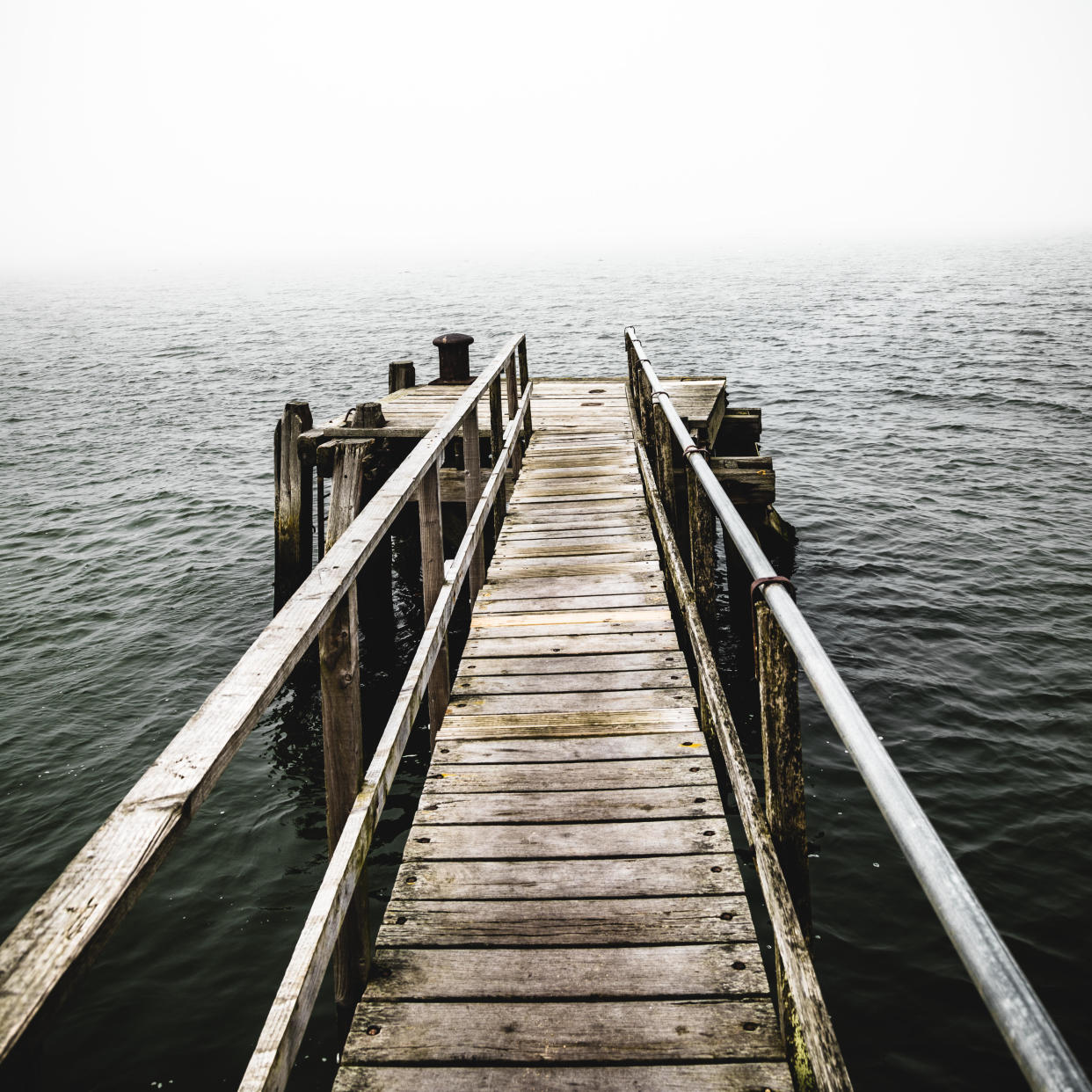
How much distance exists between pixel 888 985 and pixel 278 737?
5.30 meters

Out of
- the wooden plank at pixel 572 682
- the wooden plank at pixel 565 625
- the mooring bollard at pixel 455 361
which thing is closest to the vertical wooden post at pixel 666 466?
the wooden plank at pixel 565 625

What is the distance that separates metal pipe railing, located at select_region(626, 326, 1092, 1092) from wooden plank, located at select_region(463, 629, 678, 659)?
2557 mm

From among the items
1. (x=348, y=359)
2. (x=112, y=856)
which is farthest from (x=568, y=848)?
(x=348, y=359)

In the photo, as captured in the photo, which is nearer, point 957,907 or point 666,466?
point 957,907

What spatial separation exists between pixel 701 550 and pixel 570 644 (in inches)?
39.8

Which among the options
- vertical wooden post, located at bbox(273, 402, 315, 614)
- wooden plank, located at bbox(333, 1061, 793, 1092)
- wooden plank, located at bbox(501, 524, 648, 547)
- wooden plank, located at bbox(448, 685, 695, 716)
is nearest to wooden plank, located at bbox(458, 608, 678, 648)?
wooden plank, located at bbox(448, 685, 695, 716)

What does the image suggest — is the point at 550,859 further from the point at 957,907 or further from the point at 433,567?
the point at 957,907

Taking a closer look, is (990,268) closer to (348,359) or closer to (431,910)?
(348,359)

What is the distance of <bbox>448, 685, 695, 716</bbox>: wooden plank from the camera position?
4.03 m

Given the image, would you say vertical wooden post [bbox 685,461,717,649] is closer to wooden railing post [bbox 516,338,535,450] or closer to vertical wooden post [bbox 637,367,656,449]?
vertical wooden post [bbox 637,367,656,449]

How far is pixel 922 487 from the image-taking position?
1356 cm

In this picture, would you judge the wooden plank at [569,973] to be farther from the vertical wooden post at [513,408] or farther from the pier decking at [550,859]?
the vertical wooden post at [513,408]

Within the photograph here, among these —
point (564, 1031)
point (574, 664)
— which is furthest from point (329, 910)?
point (574, 664)

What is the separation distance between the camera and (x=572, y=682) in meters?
4.32
